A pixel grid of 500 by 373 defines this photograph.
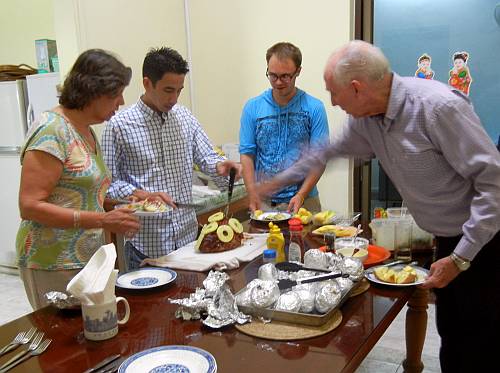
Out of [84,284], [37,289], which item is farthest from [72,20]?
[84,284]

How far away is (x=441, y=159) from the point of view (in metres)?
1.49

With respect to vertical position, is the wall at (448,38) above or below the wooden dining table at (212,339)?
above

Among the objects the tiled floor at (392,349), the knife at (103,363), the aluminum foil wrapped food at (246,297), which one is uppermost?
the aluminum foil wrapped food at (246,297)

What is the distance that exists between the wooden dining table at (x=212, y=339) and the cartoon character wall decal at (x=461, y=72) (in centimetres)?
226

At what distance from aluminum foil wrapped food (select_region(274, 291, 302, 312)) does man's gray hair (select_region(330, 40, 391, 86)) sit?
2.20ft

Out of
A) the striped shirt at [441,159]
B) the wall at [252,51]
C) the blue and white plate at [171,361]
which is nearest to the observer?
the blue and white plate at [171,361]

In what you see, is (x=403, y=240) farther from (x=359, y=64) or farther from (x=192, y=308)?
(x=192, y=308)

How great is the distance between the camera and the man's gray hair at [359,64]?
1479mm

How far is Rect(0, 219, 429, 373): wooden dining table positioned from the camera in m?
1.11

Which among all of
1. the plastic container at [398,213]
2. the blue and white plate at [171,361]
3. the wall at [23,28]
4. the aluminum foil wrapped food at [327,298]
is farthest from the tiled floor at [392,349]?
the wall at [23,28]

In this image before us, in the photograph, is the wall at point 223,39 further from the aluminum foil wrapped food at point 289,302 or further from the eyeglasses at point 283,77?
the aluminum foil wrapped food at point 289,302

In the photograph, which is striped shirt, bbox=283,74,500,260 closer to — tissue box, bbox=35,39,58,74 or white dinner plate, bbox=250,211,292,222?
white dinner plate, bbox=250,211,292,222

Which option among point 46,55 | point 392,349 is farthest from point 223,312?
point 46,55

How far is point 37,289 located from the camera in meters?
1.68
